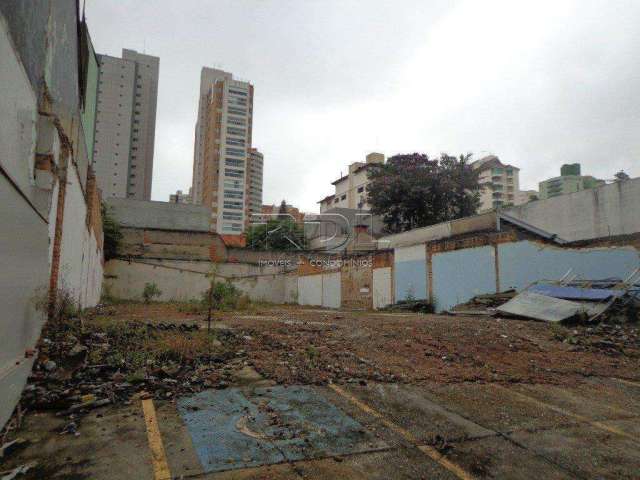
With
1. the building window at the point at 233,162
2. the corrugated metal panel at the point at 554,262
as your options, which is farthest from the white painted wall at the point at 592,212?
the building window at the point at 233,162

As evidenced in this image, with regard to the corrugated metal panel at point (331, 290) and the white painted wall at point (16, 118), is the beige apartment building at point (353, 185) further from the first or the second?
the white painted wall at point (16, 118)

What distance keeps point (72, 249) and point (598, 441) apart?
26.9 ft

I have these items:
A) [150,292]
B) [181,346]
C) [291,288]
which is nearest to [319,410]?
[181,346]

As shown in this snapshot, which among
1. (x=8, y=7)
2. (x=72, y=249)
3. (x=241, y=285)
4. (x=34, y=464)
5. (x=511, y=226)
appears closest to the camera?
(x=34, y=464)

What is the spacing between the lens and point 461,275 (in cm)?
1631

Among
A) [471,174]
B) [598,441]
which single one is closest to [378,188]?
[471,174]

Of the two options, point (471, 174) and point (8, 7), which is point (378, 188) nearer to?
point (471, 174)

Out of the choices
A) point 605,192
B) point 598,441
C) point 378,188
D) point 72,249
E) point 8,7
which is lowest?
point 598,441

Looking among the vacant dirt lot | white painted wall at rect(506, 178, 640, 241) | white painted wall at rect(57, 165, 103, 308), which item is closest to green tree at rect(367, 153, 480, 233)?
white painted wall at rect(506, 178, 640, 241)

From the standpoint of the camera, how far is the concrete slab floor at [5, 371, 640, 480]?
9.02 ft

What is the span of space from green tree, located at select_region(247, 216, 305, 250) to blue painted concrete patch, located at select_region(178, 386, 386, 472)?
3696 cm

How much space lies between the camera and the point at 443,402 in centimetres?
432

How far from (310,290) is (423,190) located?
12.3m

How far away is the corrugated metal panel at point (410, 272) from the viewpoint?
715 inches
